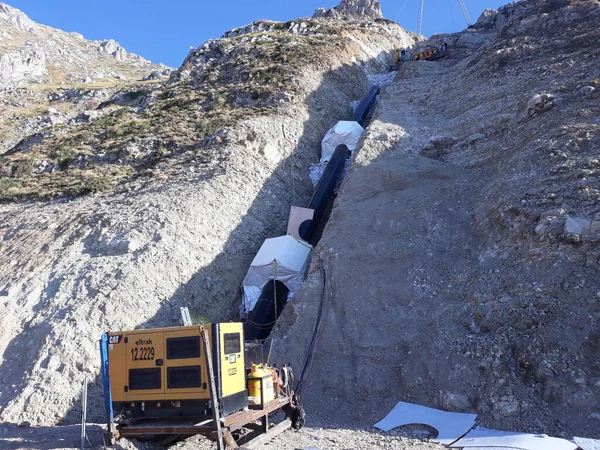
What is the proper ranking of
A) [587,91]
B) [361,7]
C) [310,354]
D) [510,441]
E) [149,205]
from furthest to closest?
[361,7], [149,205], [587,91], [310,354], [510,441]

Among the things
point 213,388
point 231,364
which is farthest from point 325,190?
point 213,388

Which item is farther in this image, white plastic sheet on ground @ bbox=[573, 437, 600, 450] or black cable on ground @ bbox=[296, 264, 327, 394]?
black cable on ground @ bbox=[296, 264, 327, 394]

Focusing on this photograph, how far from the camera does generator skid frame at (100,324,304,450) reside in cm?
703

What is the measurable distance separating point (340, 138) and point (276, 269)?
10002mm

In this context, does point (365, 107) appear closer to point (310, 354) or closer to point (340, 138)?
point (340, 138)

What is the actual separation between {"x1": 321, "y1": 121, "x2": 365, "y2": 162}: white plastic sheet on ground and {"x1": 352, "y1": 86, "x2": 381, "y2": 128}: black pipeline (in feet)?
10.9

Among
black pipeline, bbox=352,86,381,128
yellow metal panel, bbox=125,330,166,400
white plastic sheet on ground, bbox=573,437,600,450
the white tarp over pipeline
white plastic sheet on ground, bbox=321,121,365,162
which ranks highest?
black pipeline, bbox=352,86,381,128

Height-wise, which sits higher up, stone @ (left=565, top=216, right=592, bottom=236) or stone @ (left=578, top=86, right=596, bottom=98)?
stone @ (left=578, top=86, right=596, bottom=98)

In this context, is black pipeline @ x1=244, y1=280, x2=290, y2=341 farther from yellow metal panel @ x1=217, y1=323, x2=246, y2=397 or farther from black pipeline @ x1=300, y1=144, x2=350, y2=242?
yellow metal panel @ x1=217, y1=323, x2=246, y2=397

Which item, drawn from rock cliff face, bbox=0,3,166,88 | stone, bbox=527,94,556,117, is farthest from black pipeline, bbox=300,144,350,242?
rock cliff face, bbox=0,3,166,88

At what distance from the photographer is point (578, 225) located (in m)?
11.0

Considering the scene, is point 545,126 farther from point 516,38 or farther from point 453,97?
point 516,38

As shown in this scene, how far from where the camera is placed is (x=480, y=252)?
12992mm

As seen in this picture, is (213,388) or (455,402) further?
(455,402)
